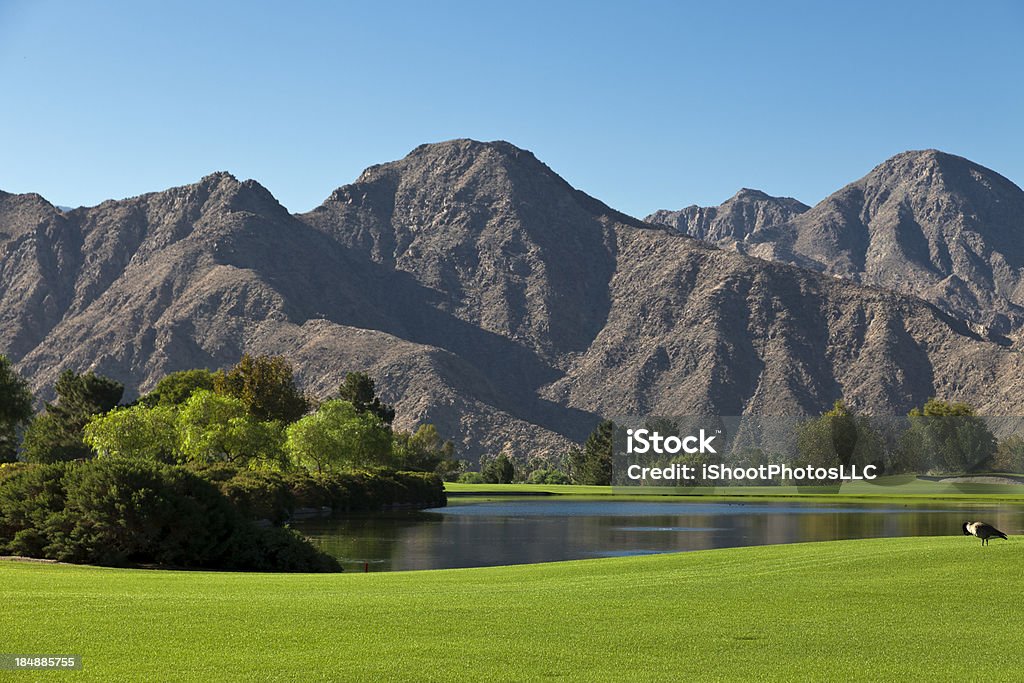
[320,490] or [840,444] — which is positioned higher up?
[840,444]

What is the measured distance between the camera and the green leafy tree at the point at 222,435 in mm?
81000

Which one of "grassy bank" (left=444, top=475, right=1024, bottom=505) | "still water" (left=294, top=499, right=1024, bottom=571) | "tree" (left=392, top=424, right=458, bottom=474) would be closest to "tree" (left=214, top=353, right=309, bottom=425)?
"tree" (left=392, top=424, right=458, bottom=474)

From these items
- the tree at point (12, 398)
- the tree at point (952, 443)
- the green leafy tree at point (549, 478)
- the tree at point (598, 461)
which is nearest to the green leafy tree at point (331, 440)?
the tree at point (12, 398)

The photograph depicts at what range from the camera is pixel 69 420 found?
111812 millimetres

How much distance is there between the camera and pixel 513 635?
15.0 m

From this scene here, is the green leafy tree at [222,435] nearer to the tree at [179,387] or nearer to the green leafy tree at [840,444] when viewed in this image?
the tree at [179,387]

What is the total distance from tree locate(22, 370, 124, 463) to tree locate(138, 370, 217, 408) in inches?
184

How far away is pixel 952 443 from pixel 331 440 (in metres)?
63.2

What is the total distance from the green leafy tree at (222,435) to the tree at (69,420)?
21.4 m

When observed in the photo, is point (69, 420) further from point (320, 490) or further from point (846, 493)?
point (846, 493)

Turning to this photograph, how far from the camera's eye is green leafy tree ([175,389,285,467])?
81000 mm

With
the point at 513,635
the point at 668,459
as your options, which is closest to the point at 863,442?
the point at 668,459

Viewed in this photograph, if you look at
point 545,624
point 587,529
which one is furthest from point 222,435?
point 545,624

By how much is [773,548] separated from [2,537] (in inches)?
741
